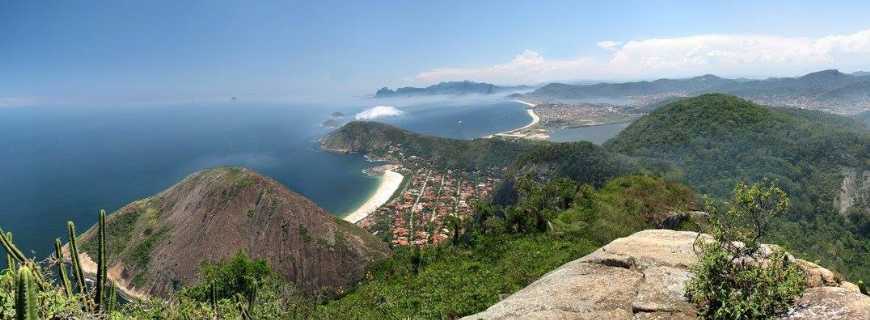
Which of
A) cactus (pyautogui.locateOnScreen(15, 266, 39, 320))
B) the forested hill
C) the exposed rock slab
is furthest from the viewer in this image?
the forested hill

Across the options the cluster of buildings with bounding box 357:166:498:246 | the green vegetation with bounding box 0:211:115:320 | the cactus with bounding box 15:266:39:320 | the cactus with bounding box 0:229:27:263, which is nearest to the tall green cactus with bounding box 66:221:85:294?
the green vegetation with bounding box 0:211:115:320

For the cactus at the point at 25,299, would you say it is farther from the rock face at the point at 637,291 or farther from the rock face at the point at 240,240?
the rock face at the point at 240,240

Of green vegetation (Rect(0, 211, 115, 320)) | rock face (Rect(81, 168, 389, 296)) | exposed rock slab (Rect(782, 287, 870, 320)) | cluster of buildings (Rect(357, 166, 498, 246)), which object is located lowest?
cluster of buildings (Rect(357, 166, 498, 246))

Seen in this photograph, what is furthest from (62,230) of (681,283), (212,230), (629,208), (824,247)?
(824,247)

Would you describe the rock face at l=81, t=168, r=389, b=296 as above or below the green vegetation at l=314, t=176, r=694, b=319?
below

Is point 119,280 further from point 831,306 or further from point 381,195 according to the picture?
point 831,306

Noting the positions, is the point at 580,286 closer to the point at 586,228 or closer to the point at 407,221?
the point at 586,228

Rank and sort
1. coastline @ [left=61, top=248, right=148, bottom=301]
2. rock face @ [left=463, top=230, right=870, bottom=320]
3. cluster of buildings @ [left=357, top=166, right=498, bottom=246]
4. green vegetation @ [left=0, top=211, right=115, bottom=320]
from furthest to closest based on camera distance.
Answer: cluster of buildings @ [left=357, top=166, right=498, bottom=246] → coastline @ [left=61, top=248, right=148, bottom=301] → rock face @ [left=463, top=230, right=870, bottom=320] → green vegetation @ [left=0, top=211, right=115, bottom=320]

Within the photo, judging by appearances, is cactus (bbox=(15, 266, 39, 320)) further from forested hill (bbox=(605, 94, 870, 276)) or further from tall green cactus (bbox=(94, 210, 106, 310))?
forested hill (bbox=(605, 94, 870, 276))
